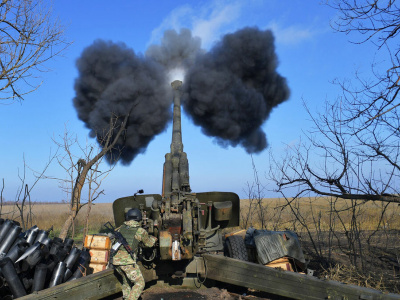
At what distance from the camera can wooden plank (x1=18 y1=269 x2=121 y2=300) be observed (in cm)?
497

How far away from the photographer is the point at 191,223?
6.07 m

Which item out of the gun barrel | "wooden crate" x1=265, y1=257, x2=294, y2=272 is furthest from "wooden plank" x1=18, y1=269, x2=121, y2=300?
"wooden crate" x1=265, y1=257, x2=294, y2=272

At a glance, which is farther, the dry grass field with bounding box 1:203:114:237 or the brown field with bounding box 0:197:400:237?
the dry grass field with bounding box 1:203:114:237

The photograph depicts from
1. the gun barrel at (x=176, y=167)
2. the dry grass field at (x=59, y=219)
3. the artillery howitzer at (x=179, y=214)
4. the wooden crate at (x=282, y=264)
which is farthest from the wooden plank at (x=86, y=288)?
the dry grass field at (x=59, y=219)

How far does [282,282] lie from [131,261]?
2.27m

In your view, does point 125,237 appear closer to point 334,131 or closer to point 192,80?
point 334,131

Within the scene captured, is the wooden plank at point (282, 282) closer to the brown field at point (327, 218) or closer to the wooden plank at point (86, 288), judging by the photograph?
the brown field at point (327, 218)

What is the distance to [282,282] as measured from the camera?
566 cm

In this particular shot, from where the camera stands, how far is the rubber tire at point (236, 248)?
289 inches

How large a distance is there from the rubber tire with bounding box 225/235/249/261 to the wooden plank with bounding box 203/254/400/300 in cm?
115

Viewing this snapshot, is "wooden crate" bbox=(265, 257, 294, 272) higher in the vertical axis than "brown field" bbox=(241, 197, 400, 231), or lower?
lower

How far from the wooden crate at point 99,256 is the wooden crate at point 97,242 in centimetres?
8

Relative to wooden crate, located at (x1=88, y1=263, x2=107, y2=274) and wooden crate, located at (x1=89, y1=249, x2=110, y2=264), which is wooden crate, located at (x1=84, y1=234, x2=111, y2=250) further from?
wooden crate, located at (x1=88, y1=263, x2=107, y2=274)

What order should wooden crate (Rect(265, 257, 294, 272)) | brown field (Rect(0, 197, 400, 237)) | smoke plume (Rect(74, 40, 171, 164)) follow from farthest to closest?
1. smoke plume (Rect(74, 40, 171, 164))
2. brown field (Rect(0, 197, 400, 237))
3. wooden crate (Rect(265, 257, 294, 272))
